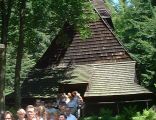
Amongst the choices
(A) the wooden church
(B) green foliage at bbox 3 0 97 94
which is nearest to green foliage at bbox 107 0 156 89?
(A) the wooden church

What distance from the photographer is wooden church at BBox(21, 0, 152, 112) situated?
1046 inches

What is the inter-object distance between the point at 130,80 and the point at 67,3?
5.23m

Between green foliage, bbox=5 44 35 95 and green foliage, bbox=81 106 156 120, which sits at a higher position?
green foliage, bbox=81 106 156 120

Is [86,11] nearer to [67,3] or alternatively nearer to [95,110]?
[67,3]

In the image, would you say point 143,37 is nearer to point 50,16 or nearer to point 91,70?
point 91,70

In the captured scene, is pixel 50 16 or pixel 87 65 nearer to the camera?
pixel 50 16

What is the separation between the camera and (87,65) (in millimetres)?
29562

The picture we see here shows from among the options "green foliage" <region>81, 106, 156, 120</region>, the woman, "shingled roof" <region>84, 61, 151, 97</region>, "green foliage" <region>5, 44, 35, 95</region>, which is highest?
the woman

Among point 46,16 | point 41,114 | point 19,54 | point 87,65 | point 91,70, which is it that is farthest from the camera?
point 87,65

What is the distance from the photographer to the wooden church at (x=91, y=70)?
1046 inches

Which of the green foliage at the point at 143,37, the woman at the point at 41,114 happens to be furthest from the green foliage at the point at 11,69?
the woman at the point at 41,114

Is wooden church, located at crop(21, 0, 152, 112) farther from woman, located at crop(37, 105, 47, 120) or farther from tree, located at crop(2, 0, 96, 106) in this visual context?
woman, located at crop(37, 105, 47, 120)

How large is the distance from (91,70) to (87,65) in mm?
701

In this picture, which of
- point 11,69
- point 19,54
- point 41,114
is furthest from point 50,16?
point 11,69
